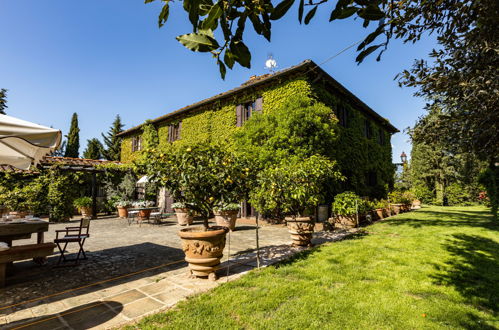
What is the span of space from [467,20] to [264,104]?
924 centimetres

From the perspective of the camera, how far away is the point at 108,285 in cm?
371

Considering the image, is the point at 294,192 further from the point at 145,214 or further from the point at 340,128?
the point at 145,214

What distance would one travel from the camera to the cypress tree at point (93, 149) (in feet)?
99.9

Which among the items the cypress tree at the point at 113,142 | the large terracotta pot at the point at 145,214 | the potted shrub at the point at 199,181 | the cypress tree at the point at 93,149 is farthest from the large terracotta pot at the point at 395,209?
the cypress tree at the point at 93,149

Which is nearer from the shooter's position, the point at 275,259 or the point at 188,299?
the point at 188,299

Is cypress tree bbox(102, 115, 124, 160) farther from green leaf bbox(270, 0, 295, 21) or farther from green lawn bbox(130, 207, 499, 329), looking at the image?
green leaf bbox(270, 0, 295, 21)

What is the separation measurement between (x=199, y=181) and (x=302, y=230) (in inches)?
128

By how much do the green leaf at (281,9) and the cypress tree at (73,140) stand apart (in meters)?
37.5

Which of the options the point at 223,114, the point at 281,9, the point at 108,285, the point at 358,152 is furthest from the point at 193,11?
the point at 358,152

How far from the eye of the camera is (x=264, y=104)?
11945 mm

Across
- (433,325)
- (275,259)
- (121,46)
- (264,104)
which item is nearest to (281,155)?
(264,104)

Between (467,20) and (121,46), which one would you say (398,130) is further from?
(121,46)

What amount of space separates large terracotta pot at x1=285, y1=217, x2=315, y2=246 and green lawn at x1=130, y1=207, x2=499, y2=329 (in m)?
0.54

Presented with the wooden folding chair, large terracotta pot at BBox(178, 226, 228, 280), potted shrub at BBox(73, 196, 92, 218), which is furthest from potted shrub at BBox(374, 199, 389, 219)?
potted shrub at BBox(73, 196, 92, 218)
